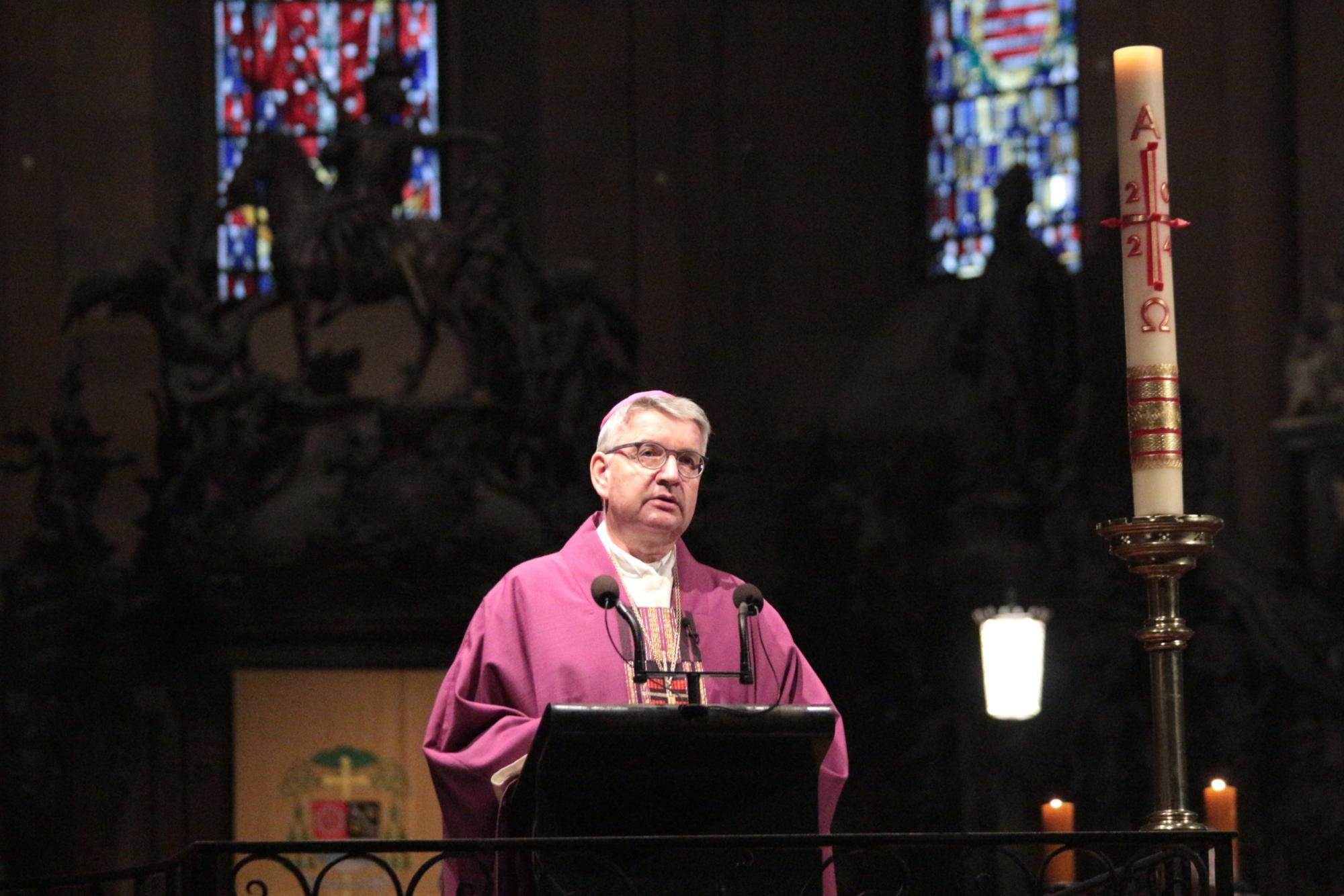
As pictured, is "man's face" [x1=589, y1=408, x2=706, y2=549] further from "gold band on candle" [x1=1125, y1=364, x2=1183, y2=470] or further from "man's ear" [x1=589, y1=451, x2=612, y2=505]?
"gold band on candle" [x1=1125, y1=364, x2=1183, y2=470]

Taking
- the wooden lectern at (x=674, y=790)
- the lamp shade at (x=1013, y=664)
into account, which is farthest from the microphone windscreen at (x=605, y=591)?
the lamp shade at (x=1013, y=664)

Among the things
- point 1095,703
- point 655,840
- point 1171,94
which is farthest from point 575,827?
point 1171,94

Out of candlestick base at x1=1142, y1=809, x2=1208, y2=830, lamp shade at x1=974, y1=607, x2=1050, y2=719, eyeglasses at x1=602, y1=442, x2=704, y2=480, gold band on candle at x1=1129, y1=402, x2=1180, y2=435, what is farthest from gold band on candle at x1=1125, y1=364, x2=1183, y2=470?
lamp shade at x1=974, y1=607, x2=1050, y2=719

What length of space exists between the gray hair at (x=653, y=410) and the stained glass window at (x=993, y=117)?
9.20m

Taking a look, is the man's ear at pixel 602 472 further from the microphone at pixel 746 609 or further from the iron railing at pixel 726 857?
the iron railing at pixel 726 857

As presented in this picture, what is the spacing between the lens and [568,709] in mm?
3654

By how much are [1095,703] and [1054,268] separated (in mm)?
2400

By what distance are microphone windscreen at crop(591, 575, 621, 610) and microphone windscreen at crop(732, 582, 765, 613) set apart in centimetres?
26

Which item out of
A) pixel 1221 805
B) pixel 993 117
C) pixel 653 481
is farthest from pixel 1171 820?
pixel 993 117

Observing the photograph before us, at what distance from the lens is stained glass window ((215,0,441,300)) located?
1430 cm

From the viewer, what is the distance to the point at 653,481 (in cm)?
443

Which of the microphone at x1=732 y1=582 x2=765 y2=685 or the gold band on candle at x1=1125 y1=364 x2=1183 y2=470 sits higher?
the gold band on candle at x1=1125 y1=364 x2=1183 y2=470

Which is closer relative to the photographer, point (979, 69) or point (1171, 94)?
point (1171, 94)

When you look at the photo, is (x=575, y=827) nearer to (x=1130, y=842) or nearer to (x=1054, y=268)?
(x=1130, y=842)
